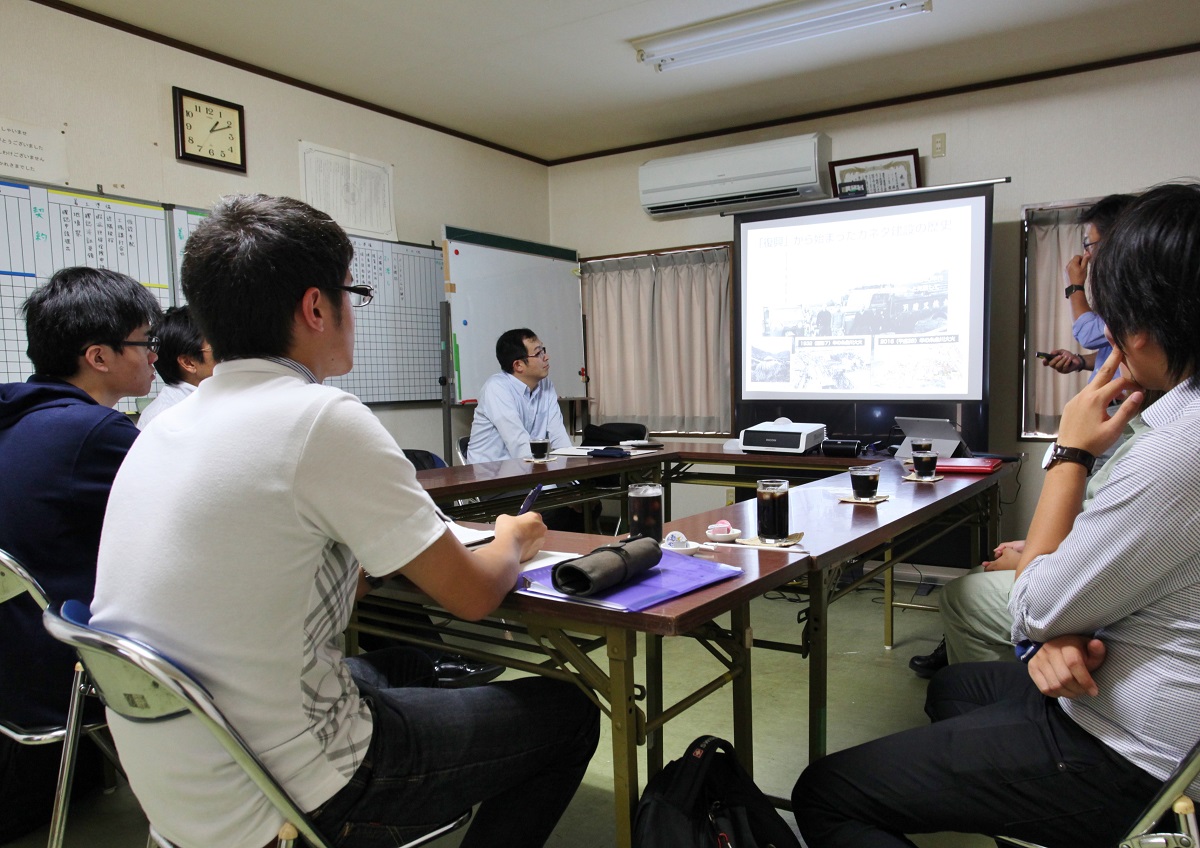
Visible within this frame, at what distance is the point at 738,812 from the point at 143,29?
12.7 ft

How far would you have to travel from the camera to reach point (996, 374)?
4316mm

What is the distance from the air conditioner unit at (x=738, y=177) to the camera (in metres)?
4.52

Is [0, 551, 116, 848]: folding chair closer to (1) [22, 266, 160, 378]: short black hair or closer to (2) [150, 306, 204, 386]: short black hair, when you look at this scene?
(1) [22, 266, 160, 378]: short black hair

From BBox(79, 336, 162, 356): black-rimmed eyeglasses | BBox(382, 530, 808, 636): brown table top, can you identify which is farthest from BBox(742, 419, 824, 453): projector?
BBox(79, 336, 162, 356): black-rimmed eyeglasses

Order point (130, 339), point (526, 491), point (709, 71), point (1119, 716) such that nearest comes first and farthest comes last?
point (1119, 716)
point (130, 339)
point (526, 491)
point (709, 71)

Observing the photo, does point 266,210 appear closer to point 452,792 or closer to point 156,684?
point 156,684

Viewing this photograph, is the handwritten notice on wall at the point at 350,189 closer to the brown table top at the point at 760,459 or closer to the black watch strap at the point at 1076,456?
the brown table top at the point at 760,459

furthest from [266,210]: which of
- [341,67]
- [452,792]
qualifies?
[341,67]

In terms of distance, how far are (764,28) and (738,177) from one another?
3.91 ft

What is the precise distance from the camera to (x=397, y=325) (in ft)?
14.9

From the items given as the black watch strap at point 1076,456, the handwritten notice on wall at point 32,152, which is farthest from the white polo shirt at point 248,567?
the handwritten notice on wall at point 32,152

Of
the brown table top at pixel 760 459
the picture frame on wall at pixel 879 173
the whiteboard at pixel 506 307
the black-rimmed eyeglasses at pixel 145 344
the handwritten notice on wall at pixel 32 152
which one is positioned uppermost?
the picture frame on wall at pixel 879 173

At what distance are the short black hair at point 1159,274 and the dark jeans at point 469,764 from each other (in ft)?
3.28

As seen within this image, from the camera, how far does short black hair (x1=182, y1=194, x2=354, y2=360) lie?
103 centimetres
